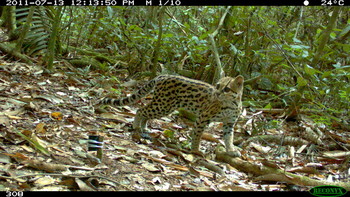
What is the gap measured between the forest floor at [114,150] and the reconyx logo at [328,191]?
20 cm

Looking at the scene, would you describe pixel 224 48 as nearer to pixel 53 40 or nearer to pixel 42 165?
pixel 53 40

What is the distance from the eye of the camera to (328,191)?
11.9ft

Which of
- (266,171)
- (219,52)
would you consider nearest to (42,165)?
(266,171)

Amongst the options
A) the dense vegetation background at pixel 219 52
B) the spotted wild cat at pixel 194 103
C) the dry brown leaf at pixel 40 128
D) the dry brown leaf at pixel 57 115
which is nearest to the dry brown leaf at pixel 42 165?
the dry brown leaf at pixel 40 128

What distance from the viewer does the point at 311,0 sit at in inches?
254

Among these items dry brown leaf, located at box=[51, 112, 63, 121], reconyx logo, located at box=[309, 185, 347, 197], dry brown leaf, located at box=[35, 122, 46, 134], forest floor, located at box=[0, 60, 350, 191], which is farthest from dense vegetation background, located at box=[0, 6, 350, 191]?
reconyx logo, located at box=[309, 185, 347, 197]

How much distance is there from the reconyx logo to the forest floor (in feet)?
0.67

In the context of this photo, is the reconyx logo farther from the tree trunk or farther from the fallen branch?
the tree trunk

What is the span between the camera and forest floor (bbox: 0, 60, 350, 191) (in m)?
3.36

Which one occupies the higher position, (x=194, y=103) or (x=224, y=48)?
(x=224, y=48)

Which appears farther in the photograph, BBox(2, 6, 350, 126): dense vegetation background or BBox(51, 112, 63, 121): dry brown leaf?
BBox(2, 6, 350, 126): dense vegetation background

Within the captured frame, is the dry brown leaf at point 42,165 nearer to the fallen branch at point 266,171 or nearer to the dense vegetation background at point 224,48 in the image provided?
the fallen branch at point 266,171

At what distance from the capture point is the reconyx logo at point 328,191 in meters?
3.57

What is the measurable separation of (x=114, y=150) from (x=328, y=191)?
2528 millimetres
